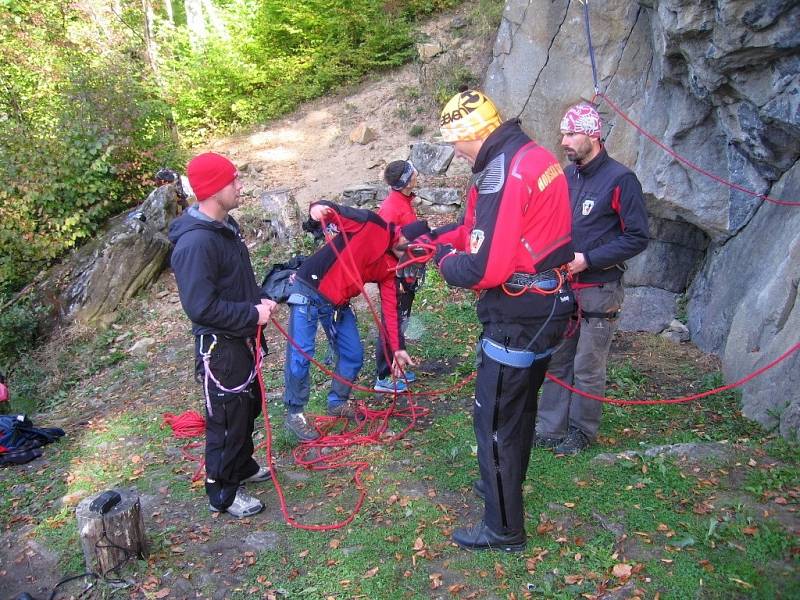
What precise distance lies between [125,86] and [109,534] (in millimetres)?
11000

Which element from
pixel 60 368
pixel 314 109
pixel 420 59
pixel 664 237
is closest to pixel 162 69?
pixel 314 109

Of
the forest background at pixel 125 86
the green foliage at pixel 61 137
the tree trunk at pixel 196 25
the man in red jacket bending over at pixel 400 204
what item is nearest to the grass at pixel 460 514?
the man in red jacket bending over at pixel 400 204

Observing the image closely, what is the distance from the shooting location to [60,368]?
9172mm

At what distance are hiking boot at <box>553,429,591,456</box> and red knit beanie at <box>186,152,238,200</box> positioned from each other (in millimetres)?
3046

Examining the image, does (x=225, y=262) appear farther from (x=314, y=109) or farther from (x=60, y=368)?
(x=314, y=109)

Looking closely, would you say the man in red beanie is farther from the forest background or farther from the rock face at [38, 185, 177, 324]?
the forest background

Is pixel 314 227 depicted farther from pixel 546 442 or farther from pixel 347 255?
pixel 546 442

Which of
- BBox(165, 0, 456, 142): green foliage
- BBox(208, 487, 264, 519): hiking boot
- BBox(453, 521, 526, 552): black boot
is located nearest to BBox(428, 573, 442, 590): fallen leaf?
BBox(453, 521, 526, 552): black boot

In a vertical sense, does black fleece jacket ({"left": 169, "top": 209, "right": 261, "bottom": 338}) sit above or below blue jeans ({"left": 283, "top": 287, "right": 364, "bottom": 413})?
above

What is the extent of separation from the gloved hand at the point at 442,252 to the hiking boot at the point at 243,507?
2200 mm

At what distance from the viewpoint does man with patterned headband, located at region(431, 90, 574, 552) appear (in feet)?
10.2

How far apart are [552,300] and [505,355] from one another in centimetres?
39

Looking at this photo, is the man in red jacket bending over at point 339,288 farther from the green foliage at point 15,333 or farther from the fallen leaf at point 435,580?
the green foliage at point 15,333

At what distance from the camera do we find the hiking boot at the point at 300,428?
17.1ft
